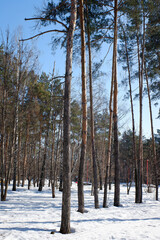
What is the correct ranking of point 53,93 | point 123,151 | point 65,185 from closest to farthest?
point 65,185, point 53,93, point 123,151

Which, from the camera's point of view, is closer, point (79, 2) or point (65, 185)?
point (65, 185)

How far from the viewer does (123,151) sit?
37.7 m

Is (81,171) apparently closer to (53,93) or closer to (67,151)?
(67,151)

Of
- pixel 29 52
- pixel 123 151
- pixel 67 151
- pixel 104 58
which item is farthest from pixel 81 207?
pixel 123 151

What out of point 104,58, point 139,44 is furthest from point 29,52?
point 139,44

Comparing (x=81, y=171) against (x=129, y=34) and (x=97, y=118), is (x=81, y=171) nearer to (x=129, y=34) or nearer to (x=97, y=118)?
(x=129, y=34)

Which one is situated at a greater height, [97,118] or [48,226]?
[97,118]

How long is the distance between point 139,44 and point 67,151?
8.97m

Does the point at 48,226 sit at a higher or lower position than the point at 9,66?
lower

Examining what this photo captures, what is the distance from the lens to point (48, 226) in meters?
4.89

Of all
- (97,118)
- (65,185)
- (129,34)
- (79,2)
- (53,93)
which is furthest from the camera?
(97,118)

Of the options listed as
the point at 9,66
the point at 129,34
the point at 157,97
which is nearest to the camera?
the point at 9,66

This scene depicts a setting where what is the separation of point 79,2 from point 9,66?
4.14 metres

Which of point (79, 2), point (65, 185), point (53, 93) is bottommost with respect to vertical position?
point (65, 185)
